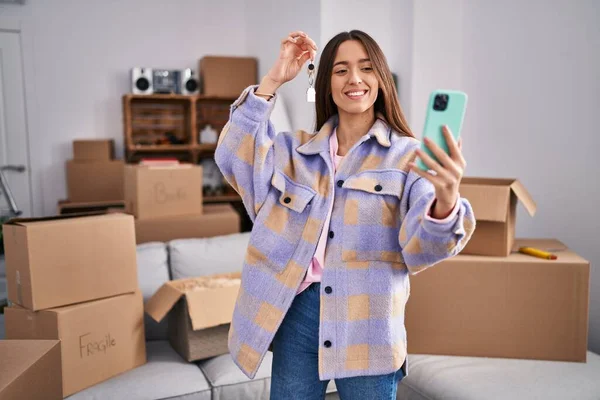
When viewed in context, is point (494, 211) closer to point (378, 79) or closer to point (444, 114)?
point (378, 79)

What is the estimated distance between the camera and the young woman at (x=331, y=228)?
1.12 meters

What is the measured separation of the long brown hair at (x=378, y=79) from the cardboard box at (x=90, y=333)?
1.04 meters

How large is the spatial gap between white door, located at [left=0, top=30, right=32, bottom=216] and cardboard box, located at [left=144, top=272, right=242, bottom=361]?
108 inches

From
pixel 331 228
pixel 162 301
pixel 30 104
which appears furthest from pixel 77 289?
pixel 30 104

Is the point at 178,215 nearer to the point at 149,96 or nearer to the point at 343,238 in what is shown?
the point at 149,96

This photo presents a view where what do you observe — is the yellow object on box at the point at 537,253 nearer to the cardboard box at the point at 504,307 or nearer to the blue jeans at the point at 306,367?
the cardboard box at the point at 504,307

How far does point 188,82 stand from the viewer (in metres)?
4.28

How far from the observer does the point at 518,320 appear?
1.82m

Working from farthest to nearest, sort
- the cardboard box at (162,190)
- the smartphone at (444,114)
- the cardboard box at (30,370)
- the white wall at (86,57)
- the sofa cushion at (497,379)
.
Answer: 1. the white wall at (86,57)
2. the cardboard box at (162,190)
3. the sofa cushion at (497,379)
4. the cardboard box at (30,370)
5. the smartphone at (444,114)

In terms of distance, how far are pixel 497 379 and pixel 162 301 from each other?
115cm

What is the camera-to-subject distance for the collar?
1.17 meters

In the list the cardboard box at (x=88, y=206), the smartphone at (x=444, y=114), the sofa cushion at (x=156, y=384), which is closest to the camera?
the smartphone at (x=444, y=114)

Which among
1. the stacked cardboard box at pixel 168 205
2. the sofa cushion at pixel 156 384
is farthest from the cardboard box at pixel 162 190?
the sofa cushion at pixel 156 384

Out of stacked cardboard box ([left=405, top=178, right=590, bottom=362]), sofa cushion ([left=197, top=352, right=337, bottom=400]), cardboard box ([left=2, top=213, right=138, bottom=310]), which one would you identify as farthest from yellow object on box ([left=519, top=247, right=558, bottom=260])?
cardboard box ([left=2, top=213, right=138, bottom=310])
